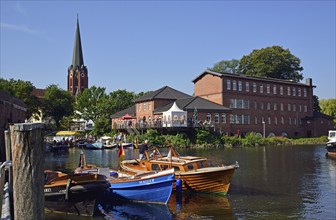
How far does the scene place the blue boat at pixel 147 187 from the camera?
16.3 meters

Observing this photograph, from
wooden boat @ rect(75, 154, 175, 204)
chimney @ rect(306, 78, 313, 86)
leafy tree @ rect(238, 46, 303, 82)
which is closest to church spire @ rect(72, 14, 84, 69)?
leafy tree @ rect(238, 46, 303, 82)

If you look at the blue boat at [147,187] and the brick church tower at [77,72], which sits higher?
the brick church tower at [77,72]

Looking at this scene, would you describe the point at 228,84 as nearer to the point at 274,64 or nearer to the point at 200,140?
the point at 200,140

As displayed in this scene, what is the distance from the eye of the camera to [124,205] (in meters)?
16.8

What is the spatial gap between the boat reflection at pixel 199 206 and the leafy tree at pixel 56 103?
7184 cm

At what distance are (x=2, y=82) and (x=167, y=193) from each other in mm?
66282

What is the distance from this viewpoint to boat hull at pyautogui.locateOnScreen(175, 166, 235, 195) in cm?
1839

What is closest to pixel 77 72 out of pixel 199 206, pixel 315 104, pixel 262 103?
pixel 262 103

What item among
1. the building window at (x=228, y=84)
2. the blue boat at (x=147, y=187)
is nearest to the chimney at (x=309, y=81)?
the building window at (x=228, y=84)

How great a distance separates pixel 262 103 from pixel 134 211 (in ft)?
198

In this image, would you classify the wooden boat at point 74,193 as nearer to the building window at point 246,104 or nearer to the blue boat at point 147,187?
the blue boat at point 147,187

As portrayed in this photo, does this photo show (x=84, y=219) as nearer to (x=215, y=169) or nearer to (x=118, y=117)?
(x=215, y=169)

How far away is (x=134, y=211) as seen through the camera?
15.8 metres

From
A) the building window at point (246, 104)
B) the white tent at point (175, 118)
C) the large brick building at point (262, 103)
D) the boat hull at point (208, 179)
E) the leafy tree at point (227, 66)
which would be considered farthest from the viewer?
the leafy tree at point (227, 66)
